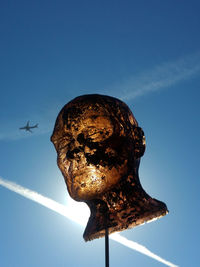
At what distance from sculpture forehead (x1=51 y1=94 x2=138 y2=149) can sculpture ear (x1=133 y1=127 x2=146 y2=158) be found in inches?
5.3

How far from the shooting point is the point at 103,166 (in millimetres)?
2943

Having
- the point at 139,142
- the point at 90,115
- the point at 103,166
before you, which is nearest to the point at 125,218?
the point at 103,166

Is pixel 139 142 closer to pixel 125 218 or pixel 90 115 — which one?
pixel 90 115

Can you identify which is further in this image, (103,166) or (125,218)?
(103,166)

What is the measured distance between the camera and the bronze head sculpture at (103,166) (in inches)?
113

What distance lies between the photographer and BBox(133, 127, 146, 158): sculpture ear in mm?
3270

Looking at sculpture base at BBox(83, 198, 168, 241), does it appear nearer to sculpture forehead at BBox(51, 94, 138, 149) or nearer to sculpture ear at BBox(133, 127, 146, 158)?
sculpture ear at BBox(133, 127, 146, 158)

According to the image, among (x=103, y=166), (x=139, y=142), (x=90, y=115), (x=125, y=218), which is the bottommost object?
(x=125, y=218)

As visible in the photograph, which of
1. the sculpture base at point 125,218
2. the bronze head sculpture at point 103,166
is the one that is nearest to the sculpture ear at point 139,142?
the bronze head sculpture at point 103,166

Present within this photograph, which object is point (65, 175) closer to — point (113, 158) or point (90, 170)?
point (90, 170)

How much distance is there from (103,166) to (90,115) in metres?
0.54

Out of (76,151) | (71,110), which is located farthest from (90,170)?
(71,110)

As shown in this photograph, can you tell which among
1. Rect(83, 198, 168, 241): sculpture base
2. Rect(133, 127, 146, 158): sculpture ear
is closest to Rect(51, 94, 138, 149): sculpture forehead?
Rect(133, 127, 146, 158): sculpture ear

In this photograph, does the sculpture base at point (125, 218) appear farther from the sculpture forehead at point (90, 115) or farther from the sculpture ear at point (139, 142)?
the sculpture forehead at point (90, 115)
